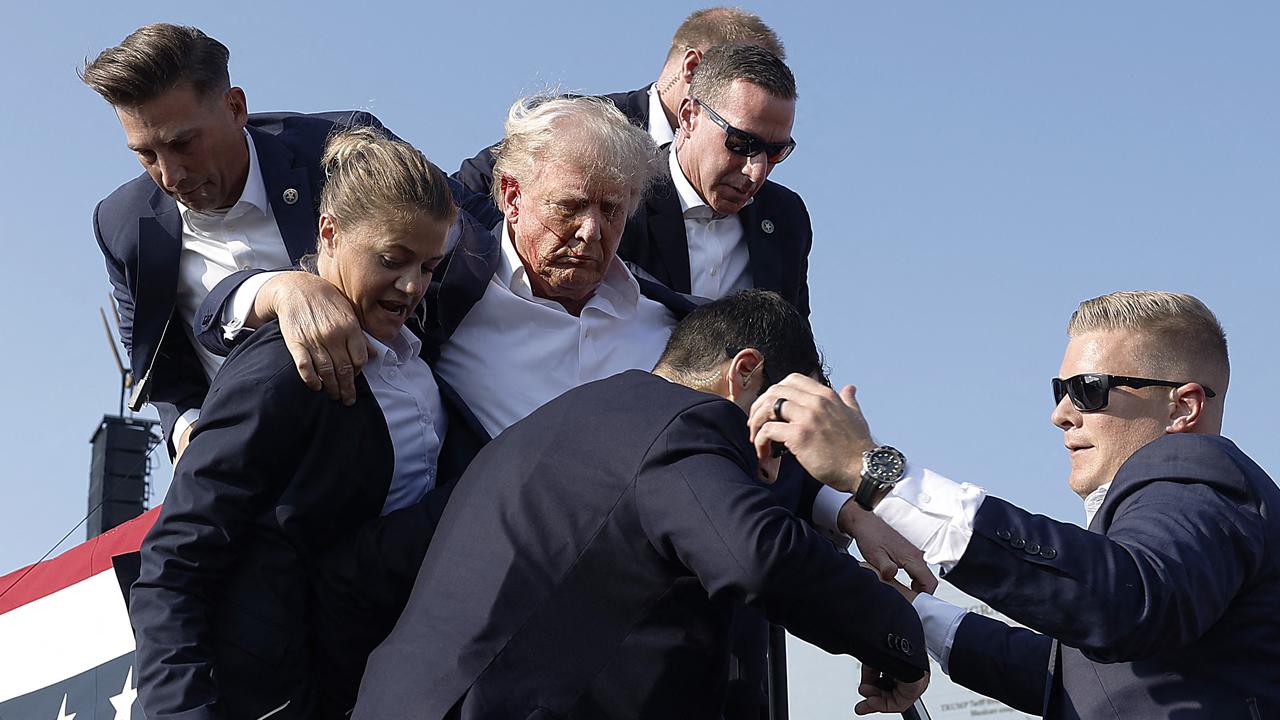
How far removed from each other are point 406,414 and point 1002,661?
1729mm

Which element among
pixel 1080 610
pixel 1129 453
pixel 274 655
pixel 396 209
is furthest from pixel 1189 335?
pixel 274 655

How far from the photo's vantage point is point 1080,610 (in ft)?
9.41

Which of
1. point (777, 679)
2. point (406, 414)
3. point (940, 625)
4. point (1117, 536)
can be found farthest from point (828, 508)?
point (406, 414)

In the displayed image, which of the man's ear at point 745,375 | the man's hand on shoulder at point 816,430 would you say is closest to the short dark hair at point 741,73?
the man's ear at point 745,375

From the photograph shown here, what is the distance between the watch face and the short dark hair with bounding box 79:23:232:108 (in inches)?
87.5

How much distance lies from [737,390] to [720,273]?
1.74 meters

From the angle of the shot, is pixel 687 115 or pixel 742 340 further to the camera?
pixel 687 115

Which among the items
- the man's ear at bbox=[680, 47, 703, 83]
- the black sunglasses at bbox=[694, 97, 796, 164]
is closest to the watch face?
the black sunglasses at bbox=[694, 97, 796, 164]

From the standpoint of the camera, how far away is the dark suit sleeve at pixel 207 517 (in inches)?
123

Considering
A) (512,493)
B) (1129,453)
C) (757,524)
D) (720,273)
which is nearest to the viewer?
(757,524)

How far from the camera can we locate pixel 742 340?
11.0ft

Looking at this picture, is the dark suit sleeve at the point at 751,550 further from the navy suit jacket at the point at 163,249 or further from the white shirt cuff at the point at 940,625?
the navy suit jacket at the point at 163,249

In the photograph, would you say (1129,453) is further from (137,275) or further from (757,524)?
(137,275)

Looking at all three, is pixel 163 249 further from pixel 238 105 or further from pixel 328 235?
pixel 328 235
